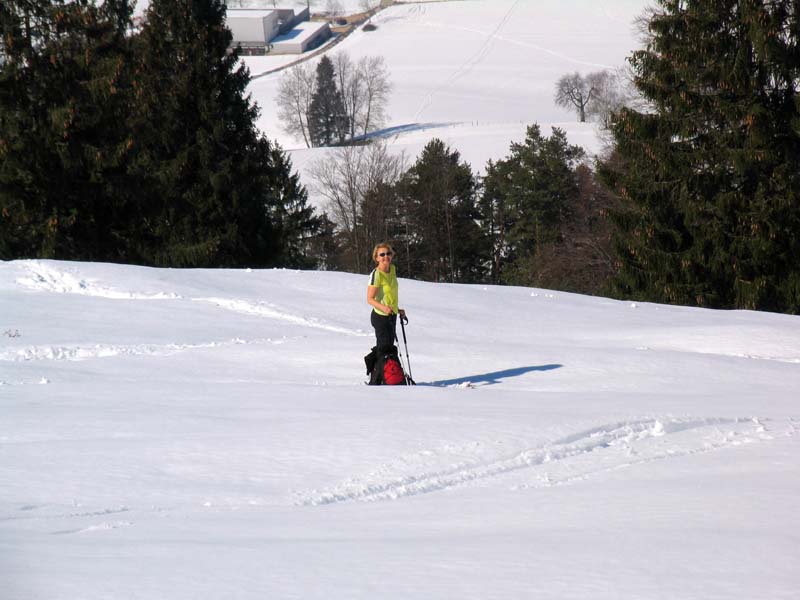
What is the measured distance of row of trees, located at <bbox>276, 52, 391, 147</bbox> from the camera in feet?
339

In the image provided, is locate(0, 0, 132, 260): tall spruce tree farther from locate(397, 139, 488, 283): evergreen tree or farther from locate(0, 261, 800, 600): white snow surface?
locate(397, 139, 488, 283): evergreen tree

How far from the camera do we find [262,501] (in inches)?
263

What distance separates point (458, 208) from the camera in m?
58.4

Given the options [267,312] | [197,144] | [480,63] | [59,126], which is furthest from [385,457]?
Answer: [480,63]

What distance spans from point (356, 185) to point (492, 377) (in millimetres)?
48970

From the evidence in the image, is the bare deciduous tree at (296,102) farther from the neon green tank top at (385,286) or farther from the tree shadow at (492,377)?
the neon green tank top at (385,286)

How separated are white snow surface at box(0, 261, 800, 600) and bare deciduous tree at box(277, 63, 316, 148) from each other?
287 feet

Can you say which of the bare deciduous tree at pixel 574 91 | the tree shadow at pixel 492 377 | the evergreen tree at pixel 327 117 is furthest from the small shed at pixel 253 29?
the tree shadow at pixel 492 377

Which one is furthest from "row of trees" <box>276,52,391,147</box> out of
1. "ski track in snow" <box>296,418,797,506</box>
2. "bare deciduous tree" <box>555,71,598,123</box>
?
"ski track in snow" <box>296,418,797,506</box>

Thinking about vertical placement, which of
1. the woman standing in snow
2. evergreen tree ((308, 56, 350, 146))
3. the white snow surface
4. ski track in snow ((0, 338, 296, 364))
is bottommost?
the white snow surface

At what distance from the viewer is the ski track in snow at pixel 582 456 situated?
7.13m

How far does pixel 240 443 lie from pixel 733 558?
15.4ft

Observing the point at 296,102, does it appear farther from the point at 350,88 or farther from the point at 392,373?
the point at 392,373

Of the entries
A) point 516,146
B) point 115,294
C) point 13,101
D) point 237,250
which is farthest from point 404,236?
point 115,294
